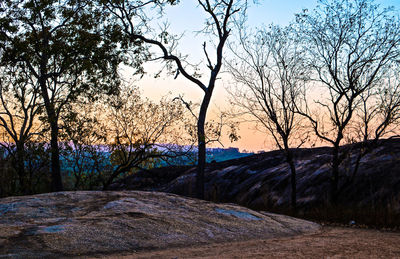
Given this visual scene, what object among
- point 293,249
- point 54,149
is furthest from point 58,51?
point 293,249

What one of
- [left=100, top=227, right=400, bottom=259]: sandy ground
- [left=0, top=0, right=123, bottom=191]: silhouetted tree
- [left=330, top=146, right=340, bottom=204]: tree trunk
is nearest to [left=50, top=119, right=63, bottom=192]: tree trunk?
[left=0, top=0, right=123, bottom=191]: silhouetted tree

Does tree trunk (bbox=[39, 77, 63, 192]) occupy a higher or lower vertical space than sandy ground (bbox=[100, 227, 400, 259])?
higher

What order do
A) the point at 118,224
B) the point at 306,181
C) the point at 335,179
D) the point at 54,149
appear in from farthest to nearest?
the point at 54,149
the point at 306,181
the point at 335,179
the point at 118,224

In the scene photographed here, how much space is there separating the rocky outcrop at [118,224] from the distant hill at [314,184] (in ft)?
13.4

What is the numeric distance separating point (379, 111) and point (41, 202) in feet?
40.3

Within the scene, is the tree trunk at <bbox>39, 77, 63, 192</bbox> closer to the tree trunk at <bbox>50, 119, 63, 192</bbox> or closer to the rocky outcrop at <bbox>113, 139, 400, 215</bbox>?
the tree trunk at <bbox>50, 119, 63, 192</bbox>

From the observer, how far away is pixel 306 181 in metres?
18.2

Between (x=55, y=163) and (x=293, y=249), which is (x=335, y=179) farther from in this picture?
(x=55, y=163)

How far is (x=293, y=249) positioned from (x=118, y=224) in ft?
11.4

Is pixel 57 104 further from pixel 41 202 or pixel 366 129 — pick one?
pixel 366 129

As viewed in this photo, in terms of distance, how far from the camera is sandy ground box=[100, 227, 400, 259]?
685 cm

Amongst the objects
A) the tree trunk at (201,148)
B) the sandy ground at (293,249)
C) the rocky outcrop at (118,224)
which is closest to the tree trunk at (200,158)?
the tree trunk at (201,148)

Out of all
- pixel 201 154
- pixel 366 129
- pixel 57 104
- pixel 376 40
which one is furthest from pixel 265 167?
pixel 57 104

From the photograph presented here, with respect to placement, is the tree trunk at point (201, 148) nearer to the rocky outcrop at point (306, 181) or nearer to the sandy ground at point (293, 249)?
the rocky outcrop at point (306, 181)
